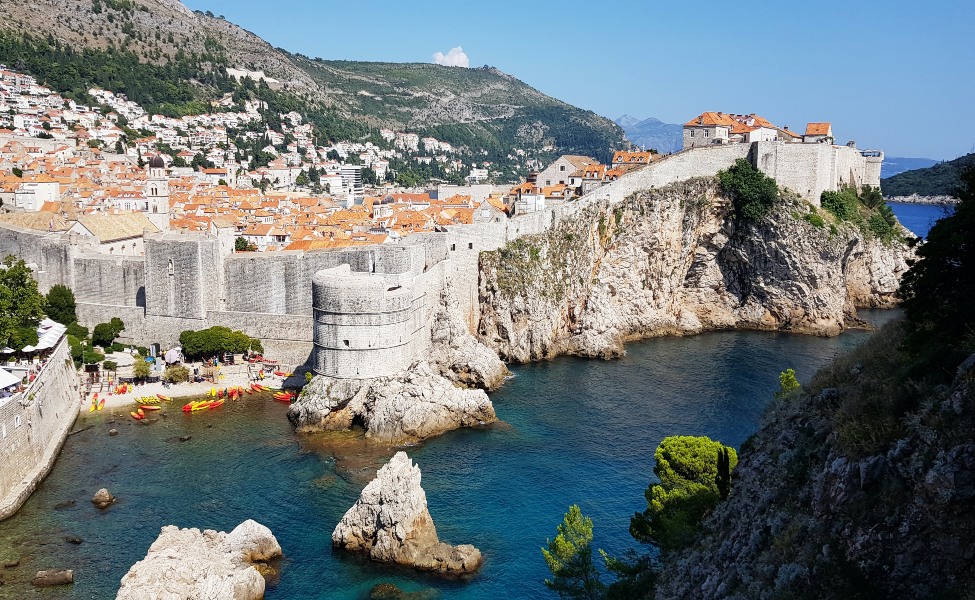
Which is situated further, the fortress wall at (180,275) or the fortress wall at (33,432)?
the fortress wall at (180,275)

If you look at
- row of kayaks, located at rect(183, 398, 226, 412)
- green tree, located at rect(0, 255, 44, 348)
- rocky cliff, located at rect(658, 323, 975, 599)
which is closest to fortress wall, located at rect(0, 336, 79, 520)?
green tree, located at rect(0, 255, 44, 348)

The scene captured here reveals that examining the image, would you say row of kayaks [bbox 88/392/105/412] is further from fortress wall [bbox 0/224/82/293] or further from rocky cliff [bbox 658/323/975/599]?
rocky cliff [bbox 658/323/975/599]

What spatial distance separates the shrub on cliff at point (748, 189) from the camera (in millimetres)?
41375

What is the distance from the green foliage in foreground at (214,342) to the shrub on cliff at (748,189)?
2637cm

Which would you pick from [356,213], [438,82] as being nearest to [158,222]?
[356,213]

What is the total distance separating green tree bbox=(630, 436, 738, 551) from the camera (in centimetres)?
1287

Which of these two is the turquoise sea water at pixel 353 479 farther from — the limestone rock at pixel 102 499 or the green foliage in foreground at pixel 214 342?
the green foliage in foreground at pixel 214 342

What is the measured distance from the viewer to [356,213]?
4722 centimetres

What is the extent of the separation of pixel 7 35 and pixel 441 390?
277 ft

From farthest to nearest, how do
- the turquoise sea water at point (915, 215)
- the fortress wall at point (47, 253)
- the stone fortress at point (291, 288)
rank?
the turquoise sea water at point (915, 215)
the fortress wall at point (47, 253)
the stone fortress at point (291, 288)

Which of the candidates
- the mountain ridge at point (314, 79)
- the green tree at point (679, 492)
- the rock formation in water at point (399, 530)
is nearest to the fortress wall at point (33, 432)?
the rock formation in water at point (399, 530)

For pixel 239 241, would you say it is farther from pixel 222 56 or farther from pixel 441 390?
pixel 222 56

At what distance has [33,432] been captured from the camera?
68.7 feet

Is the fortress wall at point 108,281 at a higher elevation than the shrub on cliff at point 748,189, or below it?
below
